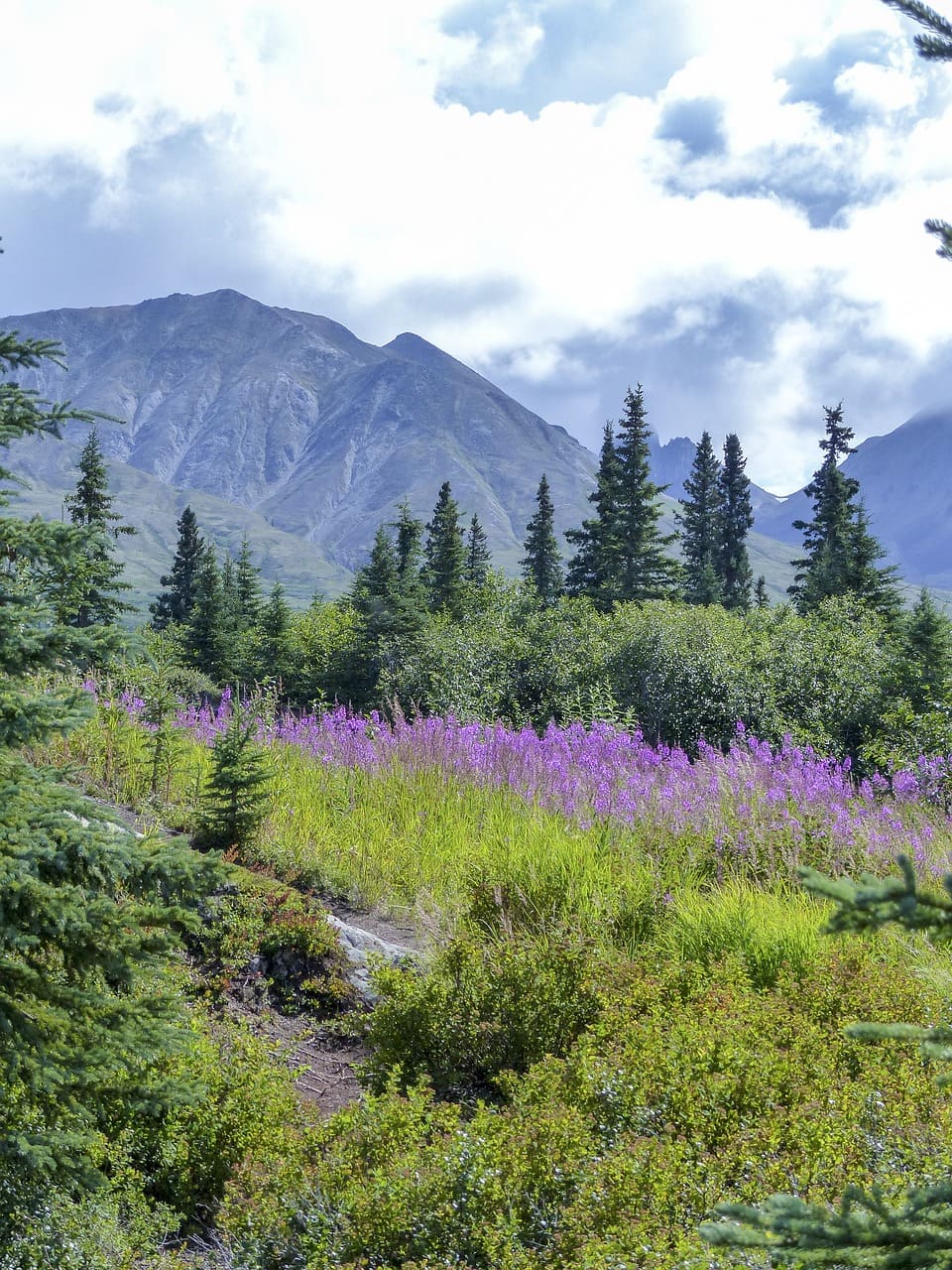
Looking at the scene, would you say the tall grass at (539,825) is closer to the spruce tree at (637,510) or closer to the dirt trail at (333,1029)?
the dirt trail at (333,1029)

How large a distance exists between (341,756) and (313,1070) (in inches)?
157

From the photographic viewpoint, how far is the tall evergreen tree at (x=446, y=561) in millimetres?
38322

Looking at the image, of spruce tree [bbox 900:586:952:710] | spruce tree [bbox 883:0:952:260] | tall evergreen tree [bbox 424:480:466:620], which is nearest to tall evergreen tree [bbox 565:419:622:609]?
tall evergreen tree [bbox 424:480:466:620]

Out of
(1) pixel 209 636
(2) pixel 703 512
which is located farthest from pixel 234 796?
(2) pixel 703 512

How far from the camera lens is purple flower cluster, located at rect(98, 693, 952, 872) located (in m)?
6.18

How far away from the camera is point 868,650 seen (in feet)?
46.3

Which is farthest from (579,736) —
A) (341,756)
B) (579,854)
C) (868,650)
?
(868,650)

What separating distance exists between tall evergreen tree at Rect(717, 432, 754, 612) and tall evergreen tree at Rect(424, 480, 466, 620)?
15030 mm

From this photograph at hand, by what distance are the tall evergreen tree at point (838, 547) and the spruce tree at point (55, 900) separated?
25374 millimetres

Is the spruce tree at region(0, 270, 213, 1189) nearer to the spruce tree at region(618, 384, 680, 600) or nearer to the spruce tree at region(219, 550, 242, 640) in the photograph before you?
the spruce tree at region(219, 550, 242, 640)

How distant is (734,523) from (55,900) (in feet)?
164

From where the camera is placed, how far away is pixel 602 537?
127ft

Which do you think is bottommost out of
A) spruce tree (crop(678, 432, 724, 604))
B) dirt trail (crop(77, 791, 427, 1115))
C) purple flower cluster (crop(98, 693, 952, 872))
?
dirt trail (crop(77, 791, 427, 1115))

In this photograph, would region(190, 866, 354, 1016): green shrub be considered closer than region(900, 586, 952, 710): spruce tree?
Yes
